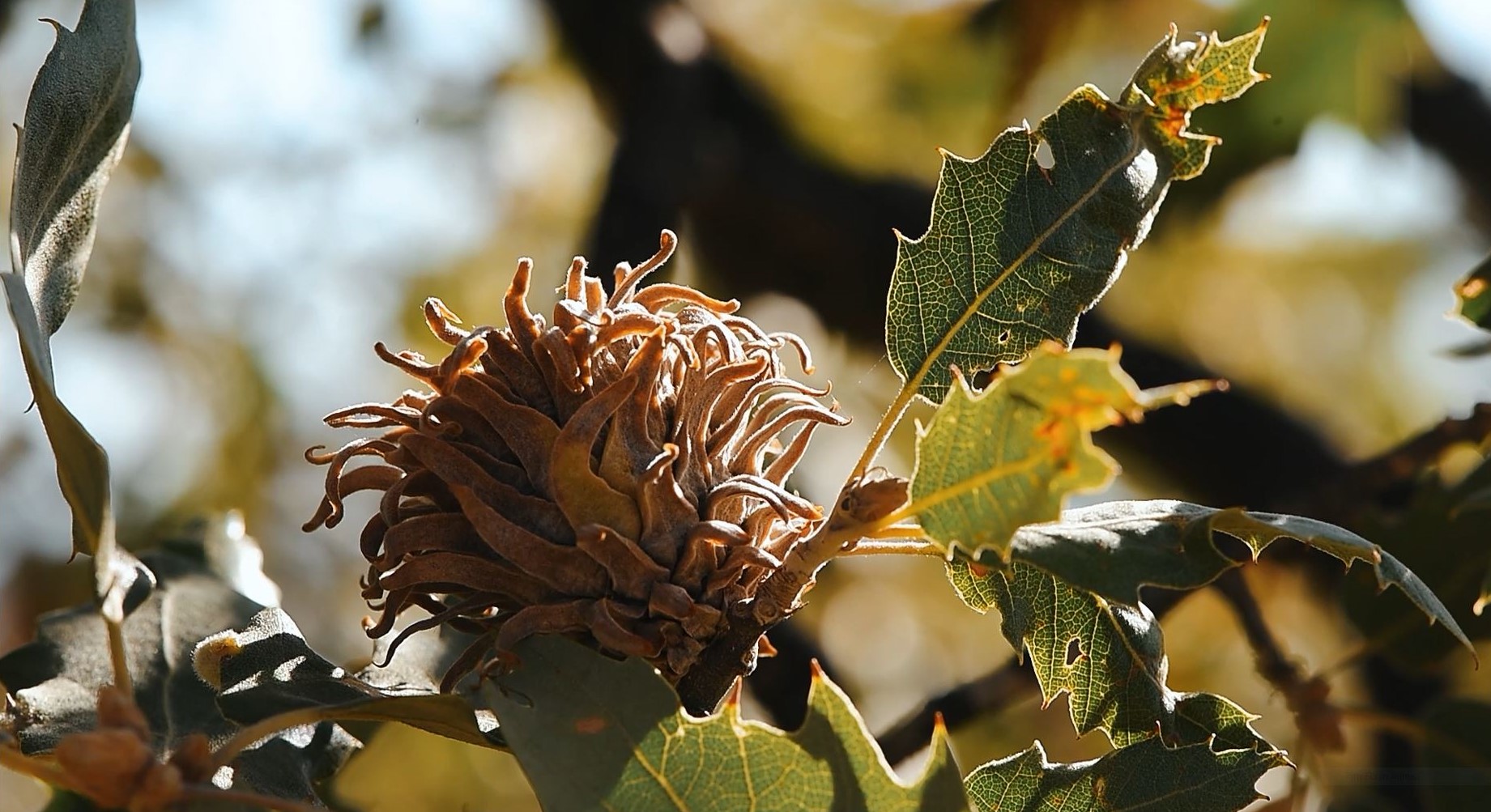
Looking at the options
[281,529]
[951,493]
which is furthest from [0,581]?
[951,493]

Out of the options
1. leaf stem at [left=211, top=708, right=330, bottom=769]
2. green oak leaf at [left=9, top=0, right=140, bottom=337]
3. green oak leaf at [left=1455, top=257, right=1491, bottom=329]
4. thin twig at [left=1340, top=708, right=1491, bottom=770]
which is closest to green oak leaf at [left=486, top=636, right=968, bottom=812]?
leaf stem at [left=211, top=708, right=330, bottom=769]

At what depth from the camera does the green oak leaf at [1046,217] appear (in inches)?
32.8

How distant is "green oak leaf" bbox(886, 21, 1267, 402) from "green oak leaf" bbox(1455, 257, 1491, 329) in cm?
49

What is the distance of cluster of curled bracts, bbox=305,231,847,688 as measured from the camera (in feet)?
2.54

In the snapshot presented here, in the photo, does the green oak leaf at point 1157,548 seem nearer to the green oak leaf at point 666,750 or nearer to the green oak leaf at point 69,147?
the green oak leaf at point 666,750

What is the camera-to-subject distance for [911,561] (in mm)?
3348

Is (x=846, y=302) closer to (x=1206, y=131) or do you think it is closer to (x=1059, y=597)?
Answer: (x=1206, y=131)

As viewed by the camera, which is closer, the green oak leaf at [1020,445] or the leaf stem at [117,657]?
the green oak leaf at [1020,445]

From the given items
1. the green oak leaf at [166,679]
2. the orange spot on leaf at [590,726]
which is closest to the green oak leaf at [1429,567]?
the orange spot on leaf at [590,726]

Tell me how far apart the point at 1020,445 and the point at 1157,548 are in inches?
4.3

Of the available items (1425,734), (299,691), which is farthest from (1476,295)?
(299,691)

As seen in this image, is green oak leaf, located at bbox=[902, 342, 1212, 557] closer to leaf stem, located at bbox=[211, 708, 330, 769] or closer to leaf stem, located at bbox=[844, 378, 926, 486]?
leaf stem, located at bbox=[844, 378, 926, 486]

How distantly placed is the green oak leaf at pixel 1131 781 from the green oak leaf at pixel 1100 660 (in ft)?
0.17

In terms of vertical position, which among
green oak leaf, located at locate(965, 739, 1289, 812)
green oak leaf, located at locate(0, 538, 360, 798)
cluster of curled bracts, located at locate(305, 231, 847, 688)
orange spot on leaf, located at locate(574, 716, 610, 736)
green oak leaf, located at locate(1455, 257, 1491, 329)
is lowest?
green oak leaf, located at locate(0, 538, 360, 798)
